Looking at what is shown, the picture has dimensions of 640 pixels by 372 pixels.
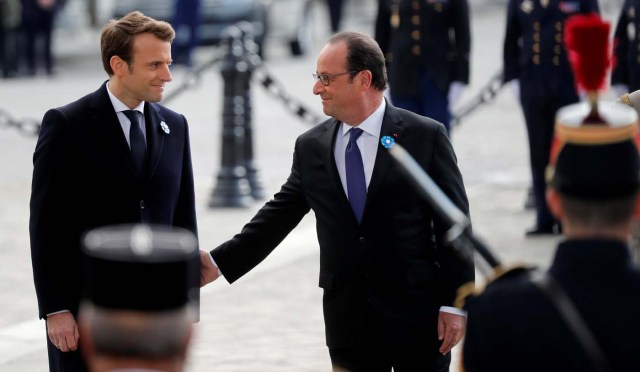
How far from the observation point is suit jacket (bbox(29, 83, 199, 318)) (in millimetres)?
5230

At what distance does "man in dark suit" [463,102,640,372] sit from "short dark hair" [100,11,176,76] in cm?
242

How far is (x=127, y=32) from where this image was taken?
211 inches

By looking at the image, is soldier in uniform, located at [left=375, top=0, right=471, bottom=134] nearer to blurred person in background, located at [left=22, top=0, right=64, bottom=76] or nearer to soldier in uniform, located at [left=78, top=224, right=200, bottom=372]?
soldier in uniform, located at [left=78, top=224, right=200, bottom=372]

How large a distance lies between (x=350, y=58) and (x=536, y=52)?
19.3 feet

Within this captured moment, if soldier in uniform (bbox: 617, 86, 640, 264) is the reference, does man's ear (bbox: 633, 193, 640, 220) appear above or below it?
above

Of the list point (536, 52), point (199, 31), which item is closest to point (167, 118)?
point (536, 52)

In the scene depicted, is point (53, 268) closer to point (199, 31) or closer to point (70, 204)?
point (70, 204)

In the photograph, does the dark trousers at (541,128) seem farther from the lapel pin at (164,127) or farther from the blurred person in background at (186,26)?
the blurred person in background at (186,26)

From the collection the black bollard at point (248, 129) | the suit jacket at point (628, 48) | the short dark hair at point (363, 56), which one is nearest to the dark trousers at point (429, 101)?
the black bollard at point (248, 129)

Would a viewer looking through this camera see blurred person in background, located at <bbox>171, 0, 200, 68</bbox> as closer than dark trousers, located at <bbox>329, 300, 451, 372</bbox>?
No

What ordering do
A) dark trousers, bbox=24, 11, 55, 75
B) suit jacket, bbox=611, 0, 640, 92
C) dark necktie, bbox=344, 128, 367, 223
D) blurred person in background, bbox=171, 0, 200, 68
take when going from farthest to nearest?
dark trousers, bbox=24, 11, 55, 75 → blurred person in background, bbox=171, 0, 200, 68 → suit jacket, bbox=611, 0, 640, 92 → dark necktie, bbox=344, 128, 367, 223

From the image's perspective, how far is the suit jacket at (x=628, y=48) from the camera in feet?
33.7

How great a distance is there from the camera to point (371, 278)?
17.3 ft

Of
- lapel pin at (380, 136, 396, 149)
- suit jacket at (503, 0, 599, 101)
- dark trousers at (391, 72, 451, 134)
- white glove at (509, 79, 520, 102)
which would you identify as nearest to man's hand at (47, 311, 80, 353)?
lapel pin at (380, 136, 396, 149)
